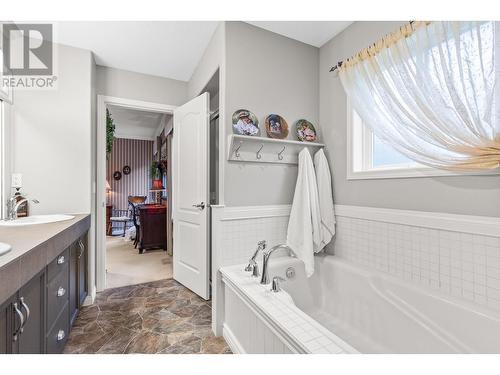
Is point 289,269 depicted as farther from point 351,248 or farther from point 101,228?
point 101,228

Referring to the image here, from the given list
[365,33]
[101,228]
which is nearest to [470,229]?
[365,33]

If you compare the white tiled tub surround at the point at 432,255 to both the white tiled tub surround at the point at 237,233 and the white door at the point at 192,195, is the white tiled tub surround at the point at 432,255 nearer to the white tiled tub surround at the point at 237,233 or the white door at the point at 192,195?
the white tiled tub surround at the point at 237,233

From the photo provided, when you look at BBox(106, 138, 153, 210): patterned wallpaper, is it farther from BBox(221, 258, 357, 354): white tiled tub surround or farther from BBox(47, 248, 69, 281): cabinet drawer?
BBox(221, 258, 357, 354): white tiled tub surround

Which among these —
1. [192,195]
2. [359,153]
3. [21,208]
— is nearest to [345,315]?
[359,153]

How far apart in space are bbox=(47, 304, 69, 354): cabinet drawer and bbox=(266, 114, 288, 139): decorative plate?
75.6 inches

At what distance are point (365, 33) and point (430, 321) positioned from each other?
200 centimetres

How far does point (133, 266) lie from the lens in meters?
3.44

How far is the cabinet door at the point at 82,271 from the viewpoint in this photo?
6.79 ft

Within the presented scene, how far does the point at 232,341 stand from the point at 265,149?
57.5 inches

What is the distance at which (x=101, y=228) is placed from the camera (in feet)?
8.73

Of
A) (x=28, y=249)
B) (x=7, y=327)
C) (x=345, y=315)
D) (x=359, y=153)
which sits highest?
(x=359, y=153)

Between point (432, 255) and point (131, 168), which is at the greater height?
point (131, 168)

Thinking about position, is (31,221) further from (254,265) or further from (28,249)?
(254,265)

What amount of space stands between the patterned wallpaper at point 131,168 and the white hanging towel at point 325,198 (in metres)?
5.78
